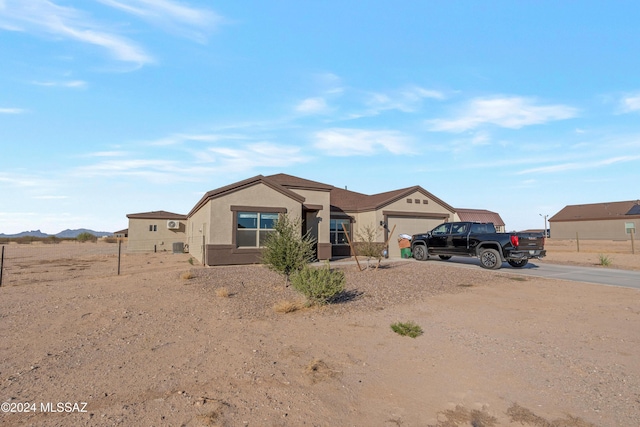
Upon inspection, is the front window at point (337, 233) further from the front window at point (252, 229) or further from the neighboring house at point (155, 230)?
the neighboring house at point (155, 230)

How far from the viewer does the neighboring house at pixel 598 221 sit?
4747cm

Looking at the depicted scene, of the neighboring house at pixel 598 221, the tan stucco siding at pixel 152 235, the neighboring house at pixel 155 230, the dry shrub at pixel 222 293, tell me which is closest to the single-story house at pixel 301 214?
the dry shrub at pixel 222 293

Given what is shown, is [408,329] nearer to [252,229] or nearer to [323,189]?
[252,229]

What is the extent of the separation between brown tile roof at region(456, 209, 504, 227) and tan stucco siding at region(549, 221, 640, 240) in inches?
930

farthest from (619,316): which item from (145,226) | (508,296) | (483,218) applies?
(145,226)

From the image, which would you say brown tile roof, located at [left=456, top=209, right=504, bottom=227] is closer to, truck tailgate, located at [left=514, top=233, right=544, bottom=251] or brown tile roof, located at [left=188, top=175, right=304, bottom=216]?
truck tailgate, located at [left=514, top=233, right=544, bottom=251]

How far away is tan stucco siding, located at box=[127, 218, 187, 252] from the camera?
30.8 m

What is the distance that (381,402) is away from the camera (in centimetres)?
404

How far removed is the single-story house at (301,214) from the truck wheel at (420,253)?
2857 millimetres

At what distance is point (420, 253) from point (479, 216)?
19.3m

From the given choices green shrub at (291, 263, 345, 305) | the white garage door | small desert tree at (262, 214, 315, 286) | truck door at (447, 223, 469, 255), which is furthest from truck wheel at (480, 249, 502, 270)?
green shrub at (291, 263, 345, 305)

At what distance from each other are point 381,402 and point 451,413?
75 centimetres

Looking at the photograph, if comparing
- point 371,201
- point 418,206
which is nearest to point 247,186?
point 371,201

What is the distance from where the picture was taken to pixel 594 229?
51656 mm
